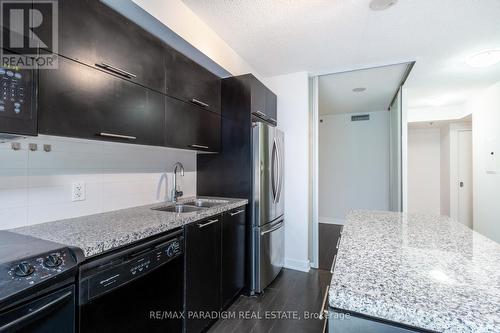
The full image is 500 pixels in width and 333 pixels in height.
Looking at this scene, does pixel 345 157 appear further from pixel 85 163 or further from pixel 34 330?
pixel 34 330

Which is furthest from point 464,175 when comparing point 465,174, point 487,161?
point 487,161

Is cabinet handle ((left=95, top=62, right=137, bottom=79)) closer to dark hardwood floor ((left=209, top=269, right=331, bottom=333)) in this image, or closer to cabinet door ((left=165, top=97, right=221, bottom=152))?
cabinet door ((left=165, top=97, right=221, bottom=152))

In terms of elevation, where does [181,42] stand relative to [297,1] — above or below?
below

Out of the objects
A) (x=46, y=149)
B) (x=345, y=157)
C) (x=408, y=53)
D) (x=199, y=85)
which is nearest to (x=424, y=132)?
(x=345, y=157)

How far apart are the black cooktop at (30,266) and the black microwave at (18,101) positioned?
0.48 metres

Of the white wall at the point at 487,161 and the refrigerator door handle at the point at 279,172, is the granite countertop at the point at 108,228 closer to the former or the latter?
the refrigerator door handle at the point at 279,172

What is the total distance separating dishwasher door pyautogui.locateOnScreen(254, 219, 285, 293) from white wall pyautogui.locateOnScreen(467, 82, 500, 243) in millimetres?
3042

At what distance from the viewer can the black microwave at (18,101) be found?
0.98 meters

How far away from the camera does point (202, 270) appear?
176cm

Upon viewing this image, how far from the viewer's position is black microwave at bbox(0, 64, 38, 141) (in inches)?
38.6

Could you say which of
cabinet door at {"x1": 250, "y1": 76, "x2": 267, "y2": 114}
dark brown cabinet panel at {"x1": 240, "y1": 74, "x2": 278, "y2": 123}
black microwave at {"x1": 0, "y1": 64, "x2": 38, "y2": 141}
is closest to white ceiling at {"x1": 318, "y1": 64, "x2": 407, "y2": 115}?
dark brown cabinet panel at {"x1": 240, "y1": 74, "x2": 278, "y2": 123}

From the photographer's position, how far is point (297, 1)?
5.91ft

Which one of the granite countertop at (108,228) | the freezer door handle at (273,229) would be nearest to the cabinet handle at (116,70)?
the granite countertop at (108,228)

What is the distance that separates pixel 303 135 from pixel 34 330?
2906 millimetres
